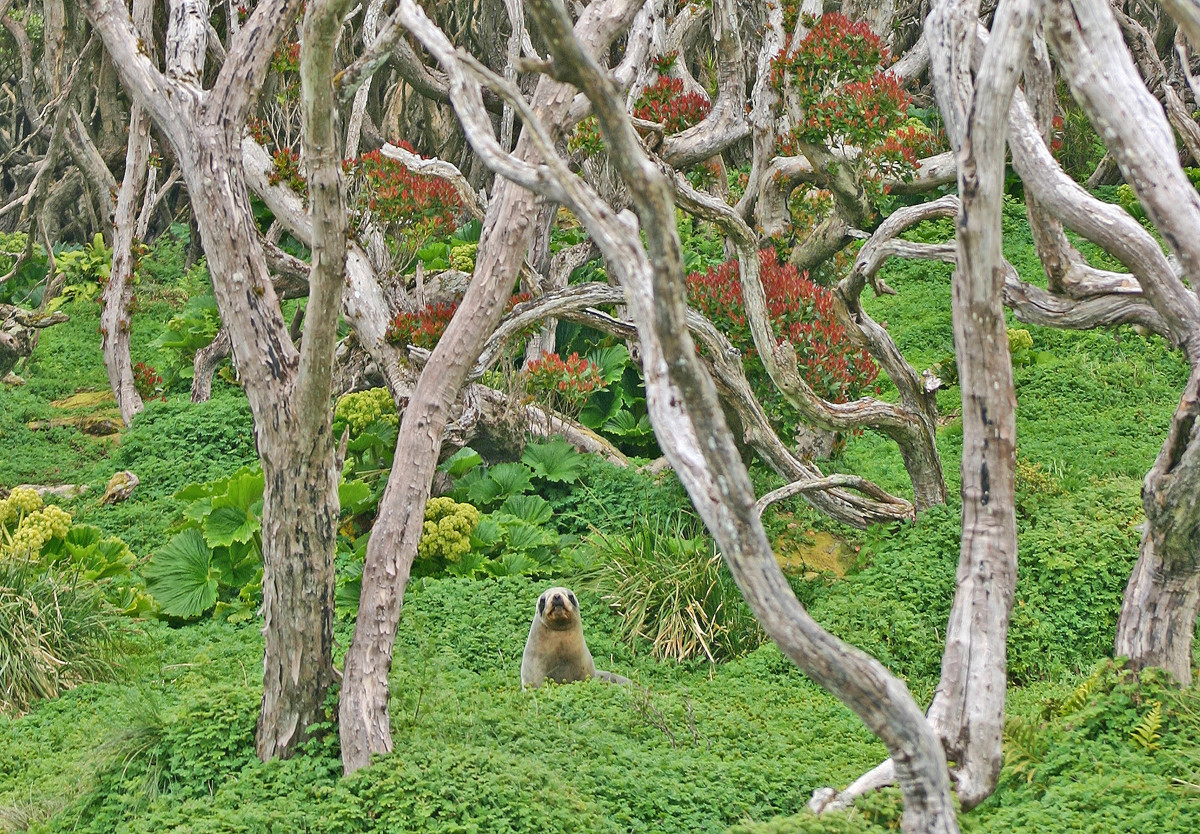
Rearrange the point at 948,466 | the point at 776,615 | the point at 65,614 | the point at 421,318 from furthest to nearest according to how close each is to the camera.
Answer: the point at 948,466
the point at 421,318
the point at 65,614
the point at 776,615

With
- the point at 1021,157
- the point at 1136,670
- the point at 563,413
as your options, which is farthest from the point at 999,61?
the point at 563,413

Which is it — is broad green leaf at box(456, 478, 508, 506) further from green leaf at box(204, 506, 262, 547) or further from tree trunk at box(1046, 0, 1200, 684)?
tree trunk at box(1046, 0, 1200, 684)

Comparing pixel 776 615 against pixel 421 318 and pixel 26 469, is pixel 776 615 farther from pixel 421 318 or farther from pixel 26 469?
pixel 26 469

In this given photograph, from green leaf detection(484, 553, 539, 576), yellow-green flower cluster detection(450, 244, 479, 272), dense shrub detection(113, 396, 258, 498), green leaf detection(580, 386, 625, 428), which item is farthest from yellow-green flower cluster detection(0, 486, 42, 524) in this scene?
green leaf detection(580, 386, 625, 428)

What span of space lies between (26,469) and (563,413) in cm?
557

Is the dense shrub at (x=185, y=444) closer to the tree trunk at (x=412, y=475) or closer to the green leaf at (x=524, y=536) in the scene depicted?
the green leaf at (x=524, y=536)

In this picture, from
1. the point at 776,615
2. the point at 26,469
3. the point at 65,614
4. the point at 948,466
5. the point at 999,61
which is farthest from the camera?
the point at 26,469

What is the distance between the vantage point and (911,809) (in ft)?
11.1

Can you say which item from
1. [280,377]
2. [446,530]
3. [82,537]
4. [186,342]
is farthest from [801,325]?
[186,342]

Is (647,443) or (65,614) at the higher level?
(647,443)

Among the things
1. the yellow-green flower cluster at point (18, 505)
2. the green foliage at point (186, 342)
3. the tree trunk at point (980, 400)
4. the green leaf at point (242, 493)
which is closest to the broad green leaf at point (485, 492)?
the green leaf at point (242, 493)

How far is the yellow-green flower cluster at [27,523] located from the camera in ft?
25.9

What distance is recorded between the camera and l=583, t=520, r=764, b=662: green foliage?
25.0ft

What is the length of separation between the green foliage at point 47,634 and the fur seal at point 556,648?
9.04ft
